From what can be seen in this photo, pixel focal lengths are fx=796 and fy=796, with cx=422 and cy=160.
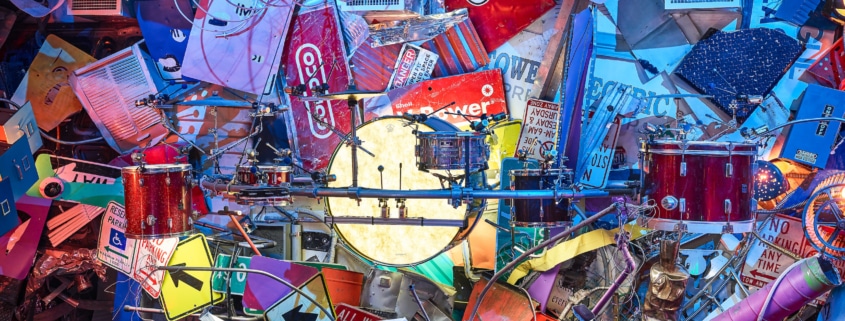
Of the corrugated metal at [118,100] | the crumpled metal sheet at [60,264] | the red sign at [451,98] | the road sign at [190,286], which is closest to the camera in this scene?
the red sign at [451,98]

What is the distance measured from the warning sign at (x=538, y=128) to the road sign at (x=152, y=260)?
2.79 m

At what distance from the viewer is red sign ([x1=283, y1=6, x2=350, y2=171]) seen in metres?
6.14

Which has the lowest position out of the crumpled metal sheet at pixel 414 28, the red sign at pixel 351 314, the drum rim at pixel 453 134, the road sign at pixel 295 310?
the red sign at pixel 351 314

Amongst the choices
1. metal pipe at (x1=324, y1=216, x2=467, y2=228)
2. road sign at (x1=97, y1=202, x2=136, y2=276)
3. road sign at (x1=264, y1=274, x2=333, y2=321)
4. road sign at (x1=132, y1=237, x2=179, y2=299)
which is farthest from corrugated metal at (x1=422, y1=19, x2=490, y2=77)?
road sign at (x1=97, y1=202, x2=136, y2=276)

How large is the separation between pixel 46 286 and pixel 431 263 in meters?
3.30

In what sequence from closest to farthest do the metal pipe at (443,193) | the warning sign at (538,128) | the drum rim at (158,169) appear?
the metal pipe at (443,193)
the drum rim at (158,169)
the warning sign at (538,128)

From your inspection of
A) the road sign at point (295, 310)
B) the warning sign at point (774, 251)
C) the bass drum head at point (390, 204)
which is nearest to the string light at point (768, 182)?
the warning sign at point (774, 251)

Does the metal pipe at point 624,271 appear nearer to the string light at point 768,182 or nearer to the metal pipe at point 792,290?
the metal pipe at point 792,290

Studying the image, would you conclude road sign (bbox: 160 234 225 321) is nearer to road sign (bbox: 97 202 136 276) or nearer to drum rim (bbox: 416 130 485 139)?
road sign (bbox: 97 202 136 276)

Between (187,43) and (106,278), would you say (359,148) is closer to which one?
(187,43)

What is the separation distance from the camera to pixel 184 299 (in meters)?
5.98

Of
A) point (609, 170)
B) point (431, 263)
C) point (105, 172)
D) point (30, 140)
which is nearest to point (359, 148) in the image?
point (431, 263)

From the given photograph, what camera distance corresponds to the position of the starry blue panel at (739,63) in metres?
5.31

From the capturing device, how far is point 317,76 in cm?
620
